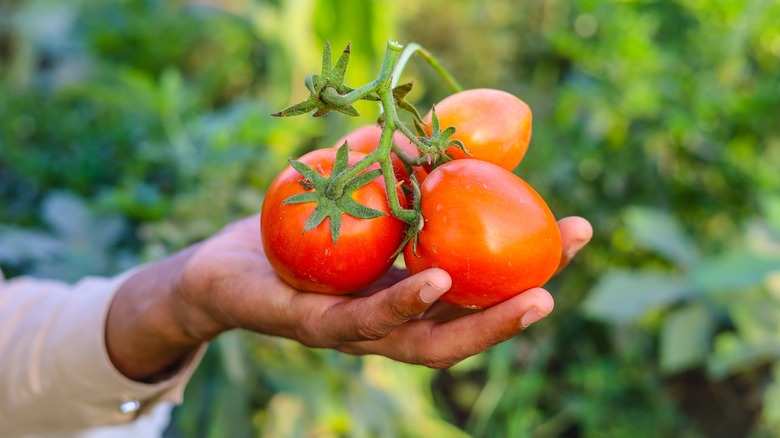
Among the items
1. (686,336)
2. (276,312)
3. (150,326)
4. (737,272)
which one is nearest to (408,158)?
(276,312)

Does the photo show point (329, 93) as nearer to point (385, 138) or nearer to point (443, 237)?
point (385, 138)

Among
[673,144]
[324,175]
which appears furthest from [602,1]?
[324,175]

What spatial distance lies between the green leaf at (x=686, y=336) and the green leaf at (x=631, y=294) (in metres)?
0.05

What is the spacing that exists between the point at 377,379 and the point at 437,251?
134 cm

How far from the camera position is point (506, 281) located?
0.85m

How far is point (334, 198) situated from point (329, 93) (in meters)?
0.12

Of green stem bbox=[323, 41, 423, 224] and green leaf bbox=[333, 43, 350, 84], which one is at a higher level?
green leaf bbox=[333, 43, 350, 84]

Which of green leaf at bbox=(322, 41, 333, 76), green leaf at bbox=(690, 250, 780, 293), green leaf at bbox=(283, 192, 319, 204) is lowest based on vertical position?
green leaf at bbox=(690, 250, 780, 293)

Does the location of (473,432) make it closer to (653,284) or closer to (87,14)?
(653,284)

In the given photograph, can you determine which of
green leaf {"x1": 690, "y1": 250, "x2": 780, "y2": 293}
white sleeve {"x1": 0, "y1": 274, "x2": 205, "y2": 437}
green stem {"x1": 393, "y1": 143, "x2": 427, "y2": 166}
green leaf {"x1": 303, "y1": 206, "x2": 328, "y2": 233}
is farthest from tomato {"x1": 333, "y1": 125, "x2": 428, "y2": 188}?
green leaf {"x1": 690, "y1": 250, "x2": 780, "y2": 293}

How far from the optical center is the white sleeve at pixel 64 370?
117 centimetres

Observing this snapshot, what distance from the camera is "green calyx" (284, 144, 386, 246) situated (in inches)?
33.2

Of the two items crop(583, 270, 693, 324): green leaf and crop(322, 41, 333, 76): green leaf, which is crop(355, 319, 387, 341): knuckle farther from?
crop(583, 270, 693, 324): green leaf

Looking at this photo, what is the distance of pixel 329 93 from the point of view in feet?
2.70
